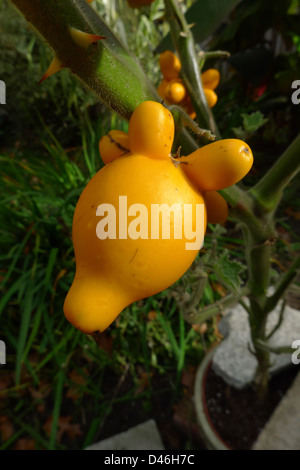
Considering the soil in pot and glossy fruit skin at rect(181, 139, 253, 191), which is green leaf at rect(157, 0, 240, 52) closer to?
glossy fruit skin at rect(181, 139, 253, 191)

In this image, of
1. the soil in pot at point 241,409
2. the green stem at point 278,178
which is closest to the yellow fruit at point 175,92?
the green stem at point 278,178

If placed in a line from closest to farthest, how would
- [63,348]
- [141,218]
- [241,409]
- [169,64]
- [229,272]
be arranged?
1. [141,218]
2. [229,272]
3. [169,64]
4. [241,409]
5. [63,348]

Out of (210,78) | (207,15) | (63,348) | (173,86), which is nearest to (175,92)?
(173,86)

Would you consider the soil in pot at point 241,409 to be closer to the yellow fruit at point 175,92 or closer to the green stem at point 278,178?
the green stem at point 278,178

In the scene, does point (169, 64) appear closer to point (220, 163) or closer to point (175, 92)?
point (175, 92)

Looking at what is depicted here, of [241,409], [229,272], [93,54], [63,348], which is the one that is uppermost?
[93,54]
